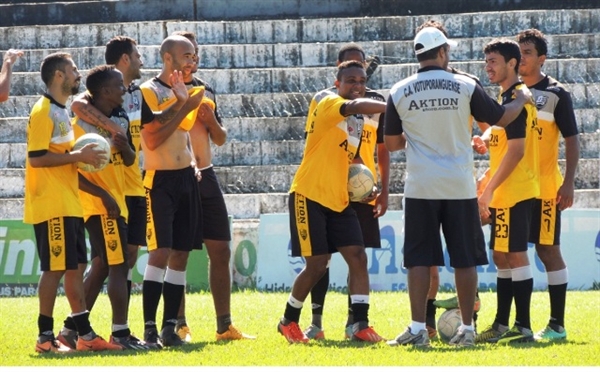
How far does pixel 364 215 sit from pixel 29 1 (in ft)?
58.2

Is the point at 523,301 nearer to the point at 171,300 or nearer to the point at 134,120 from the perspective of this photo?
the point at 171,300

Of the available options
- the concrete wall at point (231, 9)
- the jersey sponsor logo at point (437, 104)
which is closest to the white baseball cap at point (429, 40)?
the jersey sponsor logo at point (437, 104)

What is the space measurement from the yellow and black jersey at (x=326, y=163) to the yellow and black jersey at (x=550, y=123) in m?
1.70

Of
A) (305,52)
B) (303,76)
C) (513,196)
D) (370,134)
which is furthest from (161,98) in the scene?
(305,52)

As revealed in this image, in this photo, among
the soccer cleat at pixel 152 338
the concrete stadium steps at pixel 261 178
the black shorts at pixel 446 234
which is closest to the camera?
the black shorts at pixel 446 234

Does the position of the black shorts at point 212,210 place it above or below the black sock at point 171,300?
above

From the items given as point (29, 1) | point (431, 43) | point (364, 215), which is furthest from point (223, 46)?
point (431, 43)

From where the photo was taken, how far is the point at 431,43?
388 inches

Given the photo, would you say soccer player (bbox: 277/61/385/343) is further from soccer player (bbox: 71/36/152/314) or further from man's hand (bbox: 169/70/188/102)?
soccer player (bbox: 71/36/152/314)

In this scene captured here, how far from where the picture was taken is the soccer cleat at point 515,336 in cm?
1053

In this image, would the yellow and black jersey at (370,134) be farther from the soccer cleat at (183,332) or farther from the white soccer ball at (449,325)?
the soccer cleat at (183,332)

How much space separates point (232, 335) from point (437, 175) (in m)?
2.49

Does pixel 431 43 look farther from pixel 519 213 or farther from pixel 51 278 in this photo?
pixel 51 278

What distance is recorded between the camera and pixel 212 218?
1120 cm
